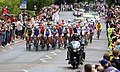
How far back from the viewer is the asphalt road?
2542cm

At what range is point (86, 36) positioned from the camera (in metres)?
38.9

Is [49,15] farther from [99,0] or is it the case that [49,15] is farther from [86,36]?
[99,0]

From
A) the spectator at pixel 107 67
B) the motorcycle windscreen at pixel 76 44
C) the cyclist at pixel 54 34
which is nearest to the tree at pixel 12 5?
the cyclist at pixel 54 34

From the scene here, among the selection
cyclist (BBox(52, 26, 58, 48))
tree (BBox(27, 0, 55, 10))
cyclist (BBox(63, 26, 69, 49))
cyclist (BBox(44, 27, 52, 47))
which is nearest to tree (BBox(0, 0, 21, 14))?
cyclist (BBox(63, 26, 69, 49))

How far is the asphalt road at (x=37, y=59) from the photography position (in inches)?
1001

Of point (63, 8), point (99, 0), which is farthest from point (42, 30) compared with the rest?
point (99, 0)

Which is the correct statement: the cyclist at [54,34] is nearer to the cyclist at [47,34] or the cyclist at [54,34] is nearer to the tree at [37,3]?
the cyclist at [47,34]

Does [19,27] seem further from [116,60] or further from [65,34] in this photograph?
[116,60]

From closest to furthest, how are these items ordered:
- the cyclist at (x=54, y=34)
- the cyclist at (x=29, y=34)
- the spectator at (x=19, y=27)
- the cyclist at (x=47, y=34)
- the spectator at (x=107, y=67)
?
1. the spectator at (x=107, y=67)
2. the cyclist at (x=29, y=34)
3. the cyclist at (x=47, y=34)
4. the cyclist at (x=54, y=34)
5. the spectator at (x=19, y=27)

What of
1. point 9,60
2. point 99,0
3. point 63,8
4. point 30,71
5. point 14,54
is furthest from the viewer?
point 99,0

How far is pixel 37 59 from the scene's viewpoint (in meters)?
Result: 29.3

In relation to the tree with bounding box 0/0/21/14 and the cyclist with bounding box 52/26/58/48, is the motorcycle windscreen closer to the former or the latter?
the cyclist with bounding box 52/26/58/48

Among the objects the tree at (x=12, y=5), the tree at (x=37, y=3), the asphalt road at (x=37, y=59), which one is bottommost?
the asphalt road at (x=37, y=59)

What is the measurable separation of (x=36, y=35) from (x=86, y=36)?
6155 millimetres
